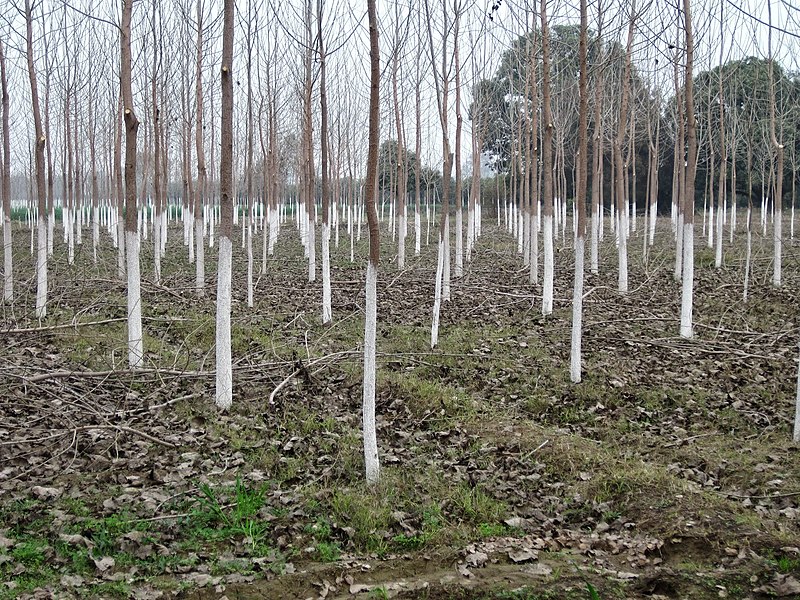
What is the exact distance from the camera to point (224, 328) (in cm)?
679

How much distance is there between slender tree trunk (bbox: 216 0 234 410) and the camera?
6.62 meters

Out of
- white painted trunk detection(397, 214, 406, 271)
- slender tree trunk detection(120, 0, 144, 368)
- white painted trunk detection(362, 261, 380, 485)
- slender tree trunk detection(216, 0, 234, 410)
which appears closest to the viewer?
white painted trunk detection(362, 261, 380, 485)

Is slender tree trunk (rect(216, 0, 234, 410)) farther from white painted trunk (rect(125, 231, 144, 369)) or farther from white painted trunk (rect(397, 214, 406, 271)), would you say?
white painted trunk (rect(397, 214, 406, 271))

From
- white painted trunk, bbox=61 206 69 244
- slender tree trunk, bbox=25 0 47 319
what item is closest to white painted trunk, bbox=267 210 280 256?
white painted trunk, bbox=61 206 69 244

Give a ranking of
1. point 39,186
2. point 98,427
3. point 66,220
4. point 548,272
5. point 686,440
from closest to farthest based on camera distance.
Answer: point 98,427 < point 686,440 < point 39,186 < point 548,272 < point 66,220

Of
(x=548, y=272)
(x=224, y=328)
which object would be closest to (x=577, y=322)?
(x=548, y=272)

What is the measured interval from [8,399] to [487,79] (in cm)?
1391

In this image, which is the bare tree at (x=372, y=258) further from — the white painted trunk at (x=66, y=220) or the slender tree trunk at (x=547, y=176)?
the white painted trunk at (x=66, y=220)

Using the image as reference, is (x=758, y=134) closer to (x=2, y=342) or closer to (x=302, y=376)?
(x=302, y=376)

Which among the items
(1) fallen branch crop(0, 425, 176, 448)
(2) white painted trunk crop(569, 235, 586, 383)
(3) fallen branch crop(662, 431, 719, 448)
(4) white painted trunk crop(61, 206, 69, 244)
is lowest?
(3) fallen branch crop(662, 431, 719, 448)

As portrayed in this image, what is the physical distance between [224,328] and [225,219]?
1.06 m

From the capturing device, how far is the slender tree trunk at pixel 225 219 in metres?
6.62

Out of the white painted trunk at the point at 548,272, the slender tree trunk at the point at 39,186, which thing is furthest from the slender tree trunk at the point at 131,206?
the white painted trunk at the point at 548,272

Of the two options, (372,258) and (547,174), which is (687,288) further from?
(372,258)
